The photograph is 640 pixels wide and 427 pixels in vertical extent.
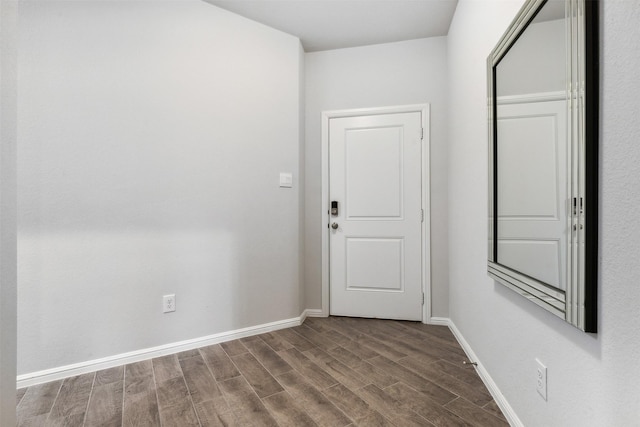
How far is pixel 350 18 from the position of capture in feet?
7.96

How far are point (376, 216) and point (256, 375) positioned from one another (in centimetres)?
163

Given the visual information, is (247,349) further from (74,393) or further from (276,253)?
(74,393)

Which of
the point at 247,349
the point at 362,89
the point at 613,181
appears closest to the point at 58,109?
the point at 247,349

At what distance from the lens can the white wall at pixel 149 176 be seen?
1744 mm

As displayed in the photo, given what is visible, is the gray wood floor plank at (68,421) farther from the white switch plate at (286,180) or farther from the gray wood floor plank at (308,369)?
the white switch plate at (286,180)

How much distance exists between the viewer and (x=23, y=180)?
170 cm

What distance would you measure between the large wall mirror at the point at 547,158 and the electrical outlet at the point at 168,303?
2.01 m

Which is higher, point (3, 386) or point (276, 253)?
point (276, 253)

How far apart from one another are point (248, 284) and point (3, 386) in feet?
4.96

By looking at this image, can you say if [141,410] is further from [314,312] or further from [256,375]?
[314,312]

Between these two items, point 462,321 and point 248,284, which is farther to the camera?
point 248,284

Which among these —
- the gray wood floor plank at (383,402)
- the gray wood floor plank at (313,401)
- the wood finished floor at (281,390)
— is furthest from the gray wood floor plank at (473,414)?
the gray wood floor plank at (313,401)

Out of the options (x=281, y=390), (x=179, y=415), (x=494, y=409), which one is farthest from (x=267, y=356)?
(x=494, y=409)

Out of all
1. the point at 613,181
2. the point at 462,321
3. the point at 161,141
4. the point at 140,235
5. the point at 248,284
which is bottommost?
the point at 462,321
